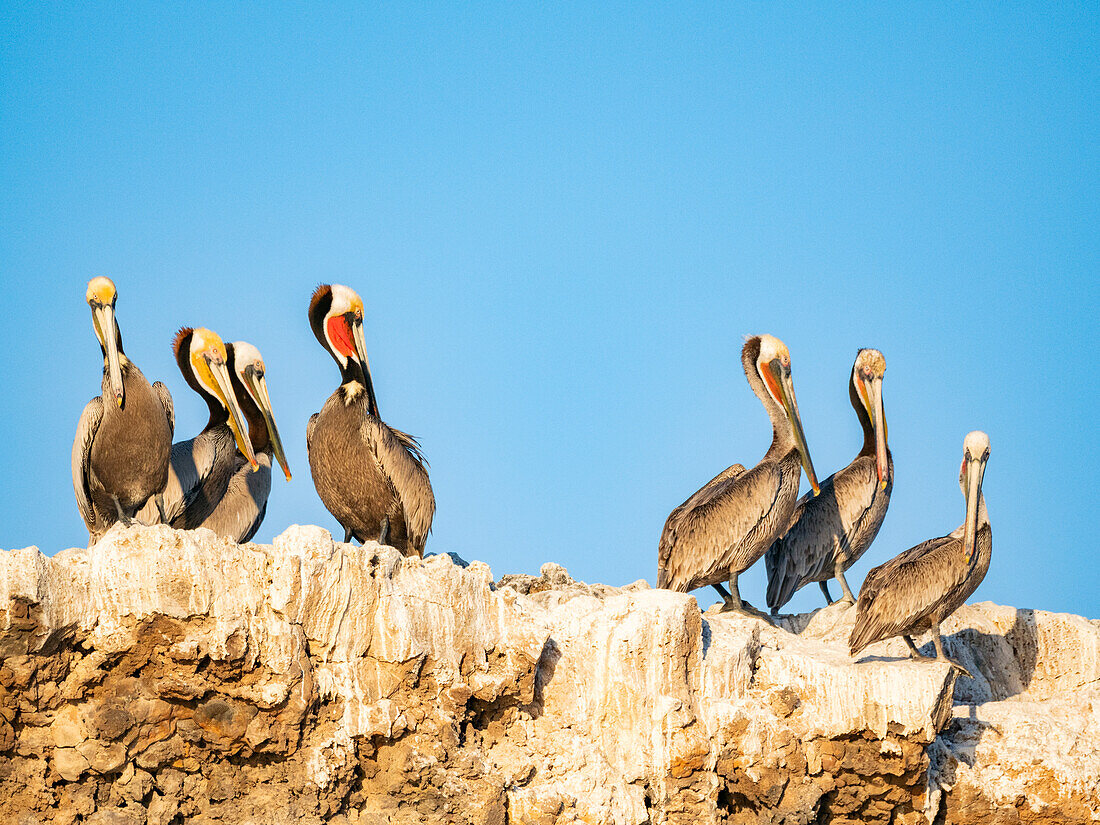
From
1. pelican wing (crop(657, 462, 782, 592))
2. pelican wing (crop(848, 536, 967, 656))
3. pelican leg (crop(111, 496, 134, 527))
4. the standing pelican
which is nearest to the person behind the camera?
pelican wing (crop(848, 536, 967, 656))

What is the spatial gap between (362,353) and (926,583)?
4.16m

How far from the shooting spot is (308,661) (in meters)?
6.82

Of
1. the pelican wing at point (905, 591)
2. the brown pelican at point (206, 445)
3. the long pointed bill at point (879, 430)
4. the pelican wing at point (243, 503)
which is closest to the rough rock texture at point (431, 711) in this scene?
the pelican wing at point (905, 591)

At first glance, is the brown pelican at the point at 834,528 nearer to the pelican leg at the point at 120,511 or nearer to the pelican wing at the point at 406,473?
the pelican wing at the point at 406,473

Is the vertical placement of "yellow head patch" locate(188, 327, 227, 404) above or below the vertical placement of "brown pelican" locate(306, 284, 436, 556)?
above

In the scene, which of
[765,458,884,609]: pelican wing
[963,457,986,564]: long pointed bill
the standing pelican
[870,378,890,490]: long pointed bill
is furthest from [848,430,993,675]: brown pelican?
the standing pelican

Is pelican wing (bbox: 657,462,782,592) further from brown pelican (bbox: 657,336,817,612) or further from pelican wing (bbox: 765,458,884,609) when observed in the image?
pelican wing (bbox: 765,458,884,609)

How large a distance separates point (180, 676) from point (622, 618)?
231 cm

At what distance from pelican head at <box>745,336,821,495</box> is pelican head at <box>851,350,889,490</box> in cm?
64

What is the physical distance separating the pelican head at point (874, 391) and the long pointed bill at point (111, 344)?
581 centimetres

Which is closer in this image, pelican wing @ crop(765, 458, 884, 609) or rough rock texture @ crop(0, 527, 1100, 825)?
rough rock texture @ crop(0, 527, 1100, 825)

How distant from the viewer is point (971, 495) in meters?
8.70

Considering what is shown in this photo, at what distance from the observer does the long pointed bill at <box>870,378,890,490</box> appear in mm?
10766

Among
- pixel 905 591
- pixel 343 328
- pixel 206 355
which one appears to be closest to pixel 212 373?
pixel 206 355
